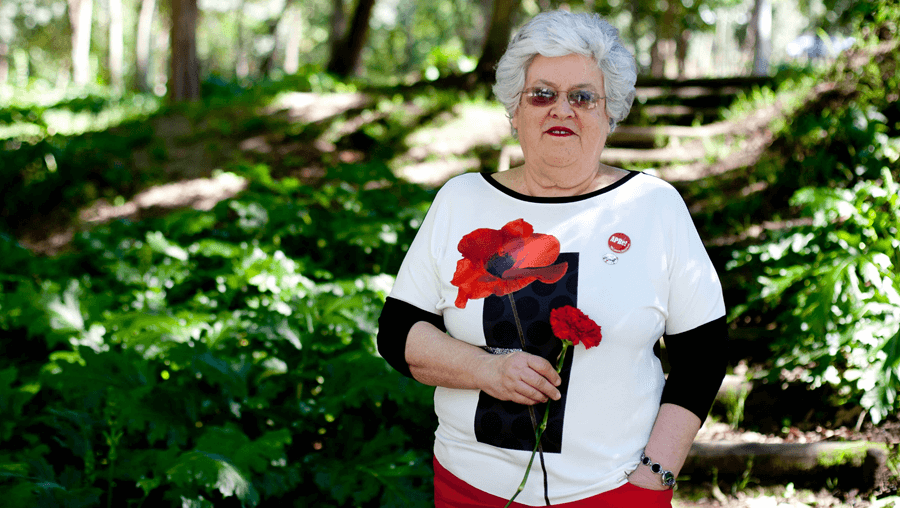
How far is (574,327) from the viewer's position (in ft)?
4.74

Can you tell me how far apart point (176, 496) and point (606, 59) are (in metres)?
1.90

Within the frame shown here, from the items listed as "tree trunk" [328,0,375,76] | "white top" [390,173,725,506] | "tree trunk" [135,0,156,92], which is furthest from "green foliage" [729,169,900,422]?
"tree trunk" [135,0,156,92]

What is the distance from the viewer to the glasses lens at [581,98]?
5.56ft

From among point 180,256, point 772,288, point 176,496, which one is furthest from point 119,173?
point 772,288

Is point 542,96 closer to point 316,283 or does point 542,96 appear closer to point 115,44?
point 316,283

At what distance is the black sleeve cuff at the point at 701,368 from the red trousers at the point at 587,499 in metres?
0.23

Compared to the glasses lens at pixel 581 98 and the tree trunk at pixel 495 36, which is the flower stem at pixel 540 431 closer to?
the glasses lens at pixel 581 98

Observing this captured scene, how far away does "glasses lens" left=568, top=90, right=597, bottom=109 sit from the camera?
169cm

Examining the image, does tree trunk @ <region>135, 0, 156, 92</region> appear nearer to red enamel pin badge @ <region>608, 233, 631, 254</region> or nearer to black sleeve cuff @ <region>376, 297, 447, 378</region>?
black sleeve cuff @ <region>376, 297, 447, 378</region>

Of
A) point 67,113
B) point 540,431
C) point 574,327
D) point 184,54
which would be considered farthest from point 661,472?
point 67,113

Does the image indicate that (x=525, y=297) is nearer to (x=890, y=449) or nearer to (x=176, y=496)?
(x=176, y=496)

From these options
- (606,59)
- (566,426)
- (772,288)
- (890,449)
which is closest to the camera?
(566,426)

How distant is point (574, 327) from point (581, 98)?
0.62m

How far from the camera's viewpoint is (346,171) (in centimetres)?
507
